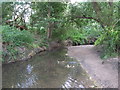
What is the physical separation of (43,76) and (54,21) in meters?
4.44

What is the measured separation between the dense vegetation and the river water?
3.82 feet

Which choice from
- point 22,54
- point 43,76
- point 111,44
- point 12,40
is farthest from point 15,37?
point 111,44

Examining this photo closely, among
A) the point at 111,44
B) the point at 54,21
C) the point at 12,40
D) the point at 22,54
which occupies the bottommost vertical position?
the point at 22,54

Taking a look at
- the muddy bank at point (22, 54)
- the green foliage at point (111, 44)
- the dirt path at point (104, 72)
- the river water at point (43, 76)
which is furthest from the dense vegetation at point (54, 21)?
the river water at point (43, 76)

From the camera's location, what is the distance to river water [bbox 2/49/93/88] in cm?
423

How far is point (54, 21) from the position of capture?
8.63 m

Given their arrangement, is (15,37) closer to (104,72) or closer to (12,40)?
(12,40)

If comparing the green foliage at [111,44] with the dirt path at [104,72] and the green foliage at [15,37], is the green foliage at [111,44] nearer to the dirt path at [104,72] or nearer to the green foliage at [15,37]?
the dirt path at [104,72]

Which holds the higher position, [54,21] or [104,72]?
[54,21]

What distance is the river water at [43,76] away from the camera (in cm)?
423

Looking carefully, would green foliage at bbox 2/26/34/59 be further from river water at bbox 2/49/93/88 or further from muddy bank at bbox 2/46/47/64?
river water at bbox 2/49/93/88

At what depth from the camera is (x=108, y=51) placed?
659cm

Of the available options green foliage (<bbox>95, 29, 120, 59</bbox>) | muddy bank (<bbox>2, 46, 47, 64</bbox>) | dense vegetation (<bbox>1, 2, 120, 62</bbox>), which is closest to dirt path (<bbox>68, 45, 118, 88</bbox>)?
green foliage (<bbox>95, 29, 120, 59</bbox>)

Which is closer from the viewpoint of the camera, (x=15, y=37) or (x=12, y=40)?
(x=12, y=40)
